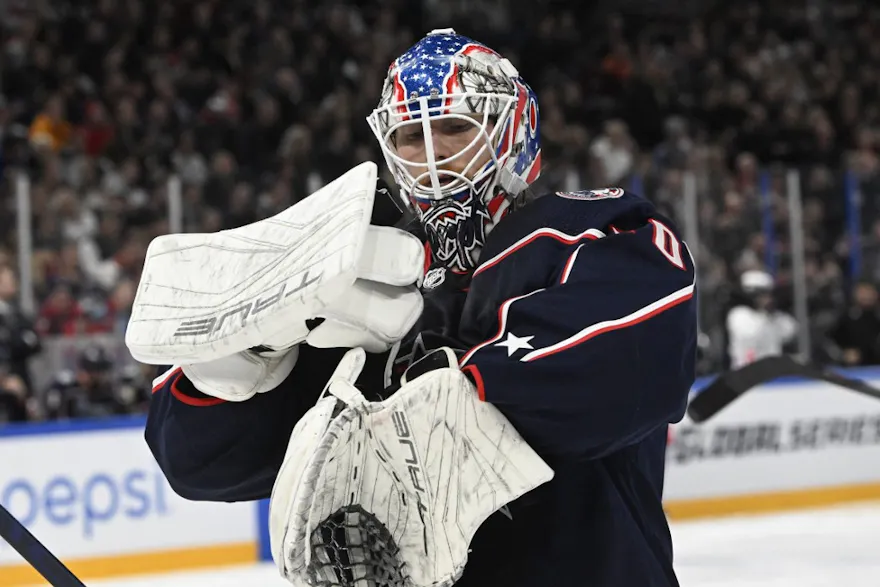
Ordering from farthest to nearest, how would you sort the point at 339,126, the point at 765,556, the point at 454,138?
the point at 339,126 → the point at 765,556 → the point at 454,138

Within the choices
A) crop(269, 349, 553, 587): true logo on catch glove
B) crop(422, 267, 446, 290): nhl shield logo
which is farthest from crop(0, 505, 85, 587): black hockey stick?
crop(422, 267, 446, 290): nhl shield logo

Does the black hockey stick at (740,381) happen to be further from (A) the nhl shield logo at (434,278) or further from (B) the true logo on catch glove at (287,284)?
(B) the true logo on catch glove at (287,284)

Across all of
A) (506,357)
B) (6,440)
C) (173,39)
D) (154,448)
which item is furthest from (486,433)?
(173,39)

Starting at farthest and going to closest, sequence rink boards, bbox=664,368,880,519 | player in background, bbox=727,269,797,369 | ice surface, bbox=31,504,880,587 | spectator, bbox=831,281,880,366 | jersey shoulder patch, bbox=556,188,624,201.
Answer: spectator, bbox=831,281,880,366 < player in background, bbox=727,269,797,369 < rink boards, bbox=664,368,880,519 < ice surface, bbox=31,504,880,587 < jersey shoulder patch, bbox=556,188,624,201

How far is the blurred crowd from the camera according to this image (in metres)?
6.09

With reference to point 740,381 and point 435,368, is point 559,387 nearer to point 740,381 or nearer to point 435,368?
point 435,368

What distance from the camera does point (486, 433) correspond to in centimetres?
117

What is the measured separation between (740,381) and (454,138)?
207cm

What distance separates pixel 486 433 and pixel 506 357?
0.07m

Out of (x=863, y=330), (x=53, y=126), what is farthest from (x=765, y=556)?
(x=53, y=126)

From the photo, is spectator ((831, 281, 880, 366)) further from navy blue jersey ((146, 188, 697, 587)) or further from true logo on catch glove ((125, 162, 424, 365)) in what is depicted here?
true logo on catch glove ((125, 162, 424, 365))

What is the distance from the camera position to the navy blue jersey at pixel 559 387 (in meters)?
1.17

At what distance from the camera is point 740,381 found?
3.32m

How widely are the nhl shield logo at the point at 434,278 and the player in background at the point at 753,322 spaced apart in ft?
19.2
